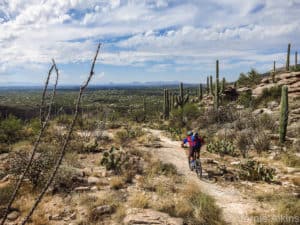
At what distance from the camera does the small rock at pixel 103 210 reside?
18.8ft

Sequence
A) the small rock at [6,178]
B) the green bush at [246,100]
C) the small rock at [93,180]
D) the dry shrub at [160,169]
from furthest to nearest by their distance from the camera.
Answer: the green bush at [246,100] → the dry shrub at [160,169] → the small rock at [93,180] → the small rock at [6,178]

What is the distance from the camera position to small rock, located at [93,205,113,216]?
18.8 feet

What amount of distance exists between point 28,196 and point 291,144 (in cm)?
1179

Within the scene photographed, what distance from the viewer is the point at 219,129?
1738 centimetres

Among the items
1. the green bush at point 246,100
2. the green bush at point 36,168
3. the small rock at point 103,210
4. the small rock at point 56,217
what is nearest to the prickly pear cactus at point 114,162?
the green bush at point 36,168

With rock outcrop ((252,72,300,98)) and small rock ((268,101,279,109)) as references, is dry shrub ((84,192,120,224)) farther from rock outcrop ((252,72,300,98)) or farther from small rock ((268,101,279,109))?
rock outcrop ((252,72,300,98))

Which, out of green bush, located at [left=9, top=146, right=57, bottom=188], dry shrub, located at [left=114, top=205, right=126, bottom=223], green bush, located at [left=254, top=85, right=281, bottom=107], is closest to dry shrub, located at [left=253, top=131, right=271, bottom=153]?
dry shrub, located at [left=114, top=205, right=126, bottom=223]

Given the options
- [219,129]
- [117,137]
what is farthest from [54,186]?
[219,129]

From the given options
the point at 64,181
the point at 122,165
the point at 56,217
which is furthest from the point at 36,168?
the point at 122,165

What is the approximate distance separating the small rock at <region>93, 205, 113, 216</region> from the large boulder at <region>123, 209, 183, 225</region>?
1.48 ft

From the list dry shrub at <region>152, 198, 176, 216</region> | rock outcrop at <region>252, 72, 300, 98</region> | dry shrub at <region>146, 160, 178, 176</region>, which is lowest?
dry shrub at <region>146, 160, 178, 176</region>

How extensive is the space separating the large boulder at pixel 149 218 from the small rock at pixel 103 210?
17.8 inches

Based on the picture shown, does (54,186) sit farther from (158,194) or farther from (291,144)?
(291,144)

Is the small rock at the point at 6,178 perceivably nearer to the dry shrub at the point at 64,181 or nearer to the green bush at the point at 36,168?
the green bush at the point at 36,168
